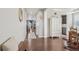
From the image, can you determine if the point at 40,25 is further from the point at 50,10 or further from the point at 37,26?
the point at 50,10

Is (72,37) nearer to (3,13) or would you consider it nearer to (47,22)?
(47,22)

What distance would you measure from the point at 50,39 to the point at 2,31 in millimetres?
680

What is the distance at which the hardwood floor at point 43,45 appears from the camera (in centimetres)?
223

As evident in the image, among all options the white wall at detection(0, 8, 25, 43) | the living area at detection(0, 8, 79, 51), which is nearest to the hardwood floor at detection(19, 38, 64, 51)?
the living area at detection(0, 8, 79, 51)

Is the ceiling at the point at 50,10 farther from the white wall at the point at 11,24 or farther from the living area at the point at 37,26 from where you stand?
the white wall at the point at 11,24

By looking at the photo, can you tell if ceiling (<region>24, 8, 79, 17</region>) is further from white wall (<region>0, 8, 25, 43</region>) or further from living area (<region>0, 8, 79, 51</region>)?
white wall (<region>0, 8, 25, 43</region>)

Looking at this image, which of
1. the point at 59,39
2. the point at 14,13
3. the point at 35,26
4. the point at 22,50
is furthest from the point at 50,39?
the point at 14,13

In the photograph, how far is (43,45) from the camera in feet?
7.38

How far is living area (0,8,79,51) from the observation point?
7.34 ft

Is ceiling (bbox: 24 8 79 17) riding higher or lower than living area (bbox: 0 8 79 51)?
higher

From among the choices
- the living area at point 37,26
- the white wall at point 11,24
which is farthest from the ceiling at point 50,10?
the white wall at point 11,24

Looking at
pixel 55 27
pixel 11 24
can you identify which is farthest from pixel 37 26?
pixel 11 24

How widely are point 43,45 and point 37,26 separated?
0.28m
